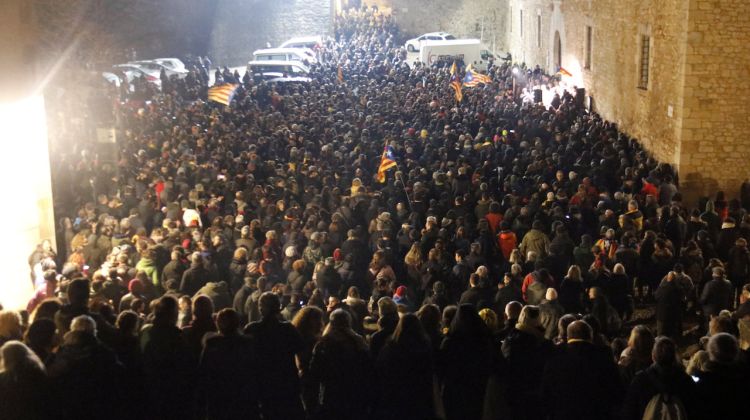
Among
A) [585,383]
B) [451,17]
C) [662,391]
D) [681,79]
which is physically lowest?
[585,383]

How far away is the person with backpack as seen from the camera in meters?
6.64

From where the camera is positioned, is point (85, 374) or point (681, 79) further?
point (681, 79)

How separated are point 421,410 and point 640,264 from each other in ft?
19.0

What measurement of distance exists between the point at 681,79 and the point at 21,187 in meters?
11.8

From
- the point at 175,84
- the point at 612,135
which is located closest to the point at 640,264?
the point at 612,135

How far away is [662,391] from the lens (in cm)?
666

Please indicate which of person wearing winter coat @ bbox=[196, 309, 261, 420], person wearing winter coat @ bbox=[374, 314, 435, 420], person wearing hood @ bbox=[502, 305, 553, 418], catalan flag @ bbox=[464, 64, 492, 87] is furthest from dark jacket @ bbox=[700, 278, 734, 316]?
catalan flag @ bbox=[464, 64, 492, 87]

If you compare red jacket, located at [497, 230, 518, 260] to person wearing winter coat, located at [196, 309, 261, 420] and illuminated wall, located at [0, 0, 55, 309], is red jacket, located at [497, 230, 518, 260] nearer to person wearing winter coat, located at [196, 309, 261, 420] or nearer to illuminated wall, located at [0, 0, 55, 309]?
illuminated wall, located at [0, 0, 55, 309]

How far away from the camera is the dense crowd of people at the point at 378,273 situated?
7.23 meters

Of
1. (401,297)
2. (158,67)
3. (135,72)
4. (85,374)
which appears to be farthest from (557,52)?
(85,374)

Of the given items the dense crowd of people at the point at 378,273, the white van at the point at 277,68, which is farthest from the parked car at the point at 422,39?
the dense crowd of people at the point at 378,273

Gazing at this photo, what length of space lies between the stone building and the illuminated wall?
37.2 ft

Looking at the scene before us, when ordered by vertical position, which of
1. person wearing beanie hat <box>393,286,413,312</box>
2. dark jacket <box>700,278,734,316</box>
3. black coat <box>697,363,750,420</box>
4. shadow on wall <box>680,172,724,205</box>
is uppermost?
black coat <box>697,363,750,420</box>

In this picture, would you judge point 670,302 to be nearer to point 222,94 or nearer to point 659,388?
point 659,388
